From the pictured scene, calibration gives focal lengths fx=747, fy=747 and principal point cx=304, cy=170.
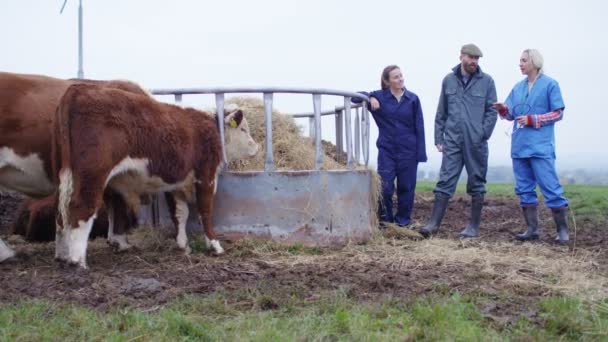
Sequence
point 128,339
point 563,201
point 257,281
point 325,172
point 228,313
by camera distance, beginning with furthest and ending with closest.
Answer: point 563,201
point 325,172
point 257,281
point 228,313
point 128,339

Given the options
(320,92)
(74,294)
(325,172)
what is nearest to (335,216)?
(325,172)

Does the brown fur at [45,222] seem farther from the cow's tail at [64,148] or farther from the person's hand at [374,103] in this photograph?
the person's hand at [374,103]

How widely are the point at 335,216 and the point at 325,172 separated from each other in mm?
473

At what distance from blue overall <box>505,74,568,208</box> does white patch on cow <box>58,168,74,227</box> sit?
16.0 feet

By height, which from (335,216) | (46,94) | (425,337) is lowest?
(425,337)

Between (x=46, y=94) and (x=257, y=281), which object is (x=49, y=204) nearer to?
(x=46, y=94)

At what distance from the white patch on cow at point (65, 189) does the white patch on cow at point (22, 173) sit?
0.63 meters

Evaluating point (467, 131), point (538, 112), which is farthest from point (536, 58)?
point (467, 131)

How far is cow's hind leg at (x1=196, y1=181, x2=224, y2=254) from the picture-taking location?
7.33 m

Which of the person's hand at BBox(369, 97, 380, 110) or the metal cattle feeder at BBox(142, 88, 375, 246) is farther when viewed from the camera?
the person's hand at BBox(369, 97, 380, 110)

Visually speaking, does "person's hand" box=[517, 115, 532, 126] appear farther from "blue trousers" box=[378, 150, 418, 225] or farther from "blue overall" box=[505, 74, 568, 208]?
"blue trousers" box=[378, 150, 418, 225]

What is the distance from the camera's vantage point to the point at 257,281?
5777 millimetres

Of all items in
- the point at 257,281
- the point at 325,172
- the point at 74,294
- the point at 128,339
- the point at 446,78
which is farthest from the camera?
the point at 446,78

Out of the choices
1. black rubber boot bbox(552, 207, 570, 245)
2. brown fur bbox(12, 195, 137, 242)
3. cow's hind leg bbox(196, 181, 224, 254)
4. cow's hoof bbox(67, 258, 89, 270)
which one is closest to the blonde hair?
black rubber boot bbox(552, 207, 570, 245)
